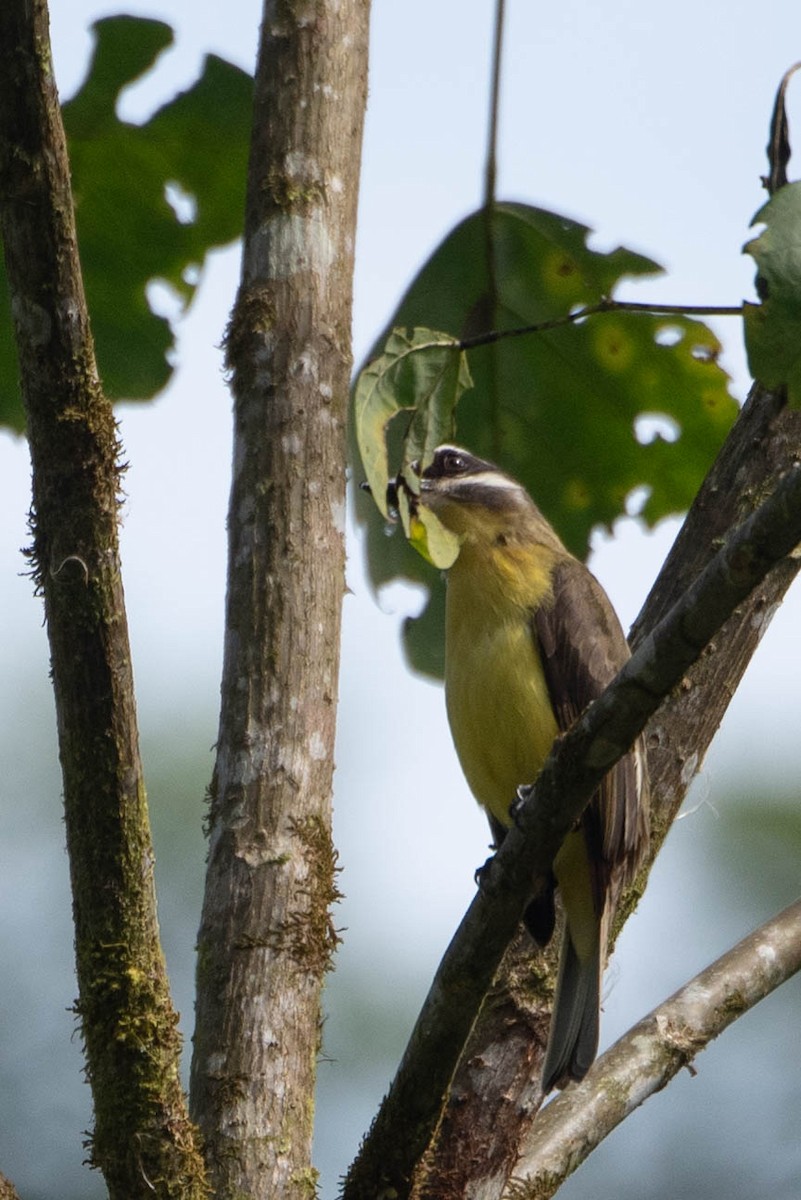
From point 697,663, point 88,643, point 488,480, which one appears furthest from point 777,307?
point 488,480

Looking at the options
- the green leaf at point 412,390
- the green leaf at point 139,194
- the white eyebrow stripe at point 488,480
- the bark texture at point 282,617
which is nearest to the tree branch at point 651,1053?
the bark texture at point 282,617

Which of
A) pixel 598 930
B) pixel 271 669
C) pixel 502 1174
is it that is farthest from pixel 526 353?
pixel 502 1174

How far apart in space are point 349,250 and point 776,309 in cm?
172

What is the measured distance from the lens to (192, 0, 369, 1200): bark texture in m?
3.16

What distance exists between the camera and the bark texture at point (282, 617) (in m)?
3.16

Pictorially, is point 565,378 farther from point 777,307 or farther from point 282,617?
point 777,307

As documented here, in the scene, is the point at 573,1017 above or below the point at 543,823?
above

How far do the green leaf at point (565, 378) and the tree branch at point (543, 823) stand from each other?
7.97 feet

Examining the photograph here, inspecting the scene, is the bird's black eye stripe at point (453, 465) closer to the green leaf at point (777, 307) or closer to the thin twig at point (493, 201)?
the thin twig at point (493, 201)

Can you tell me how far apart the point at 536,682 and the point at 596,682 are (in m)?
0.20

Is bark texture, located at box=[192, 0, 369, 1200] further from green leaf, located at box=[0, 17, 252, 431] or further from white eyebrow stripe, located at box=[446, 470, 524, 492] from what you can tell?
white eyebrow stripe, located at box=[446, 470, 524, 492]

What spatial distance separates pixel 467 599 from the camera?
534cm

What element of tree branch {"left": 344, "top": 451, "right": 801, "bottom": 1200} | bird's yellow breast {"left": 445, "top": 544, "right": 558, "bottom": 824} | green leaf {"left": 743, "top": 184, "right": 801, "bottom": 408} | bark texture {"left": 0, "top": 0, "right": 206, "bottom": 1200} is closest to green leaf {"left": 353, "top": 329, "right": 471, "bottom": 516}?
bark texture {"left": 0, "top": 0, "right": 206, "bottom": 1200}

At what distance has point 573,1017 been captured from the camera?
4414mm
